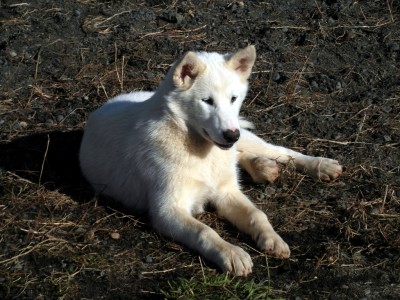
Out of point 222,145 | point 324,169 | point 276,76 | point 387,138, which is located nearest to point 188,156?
point 222,145

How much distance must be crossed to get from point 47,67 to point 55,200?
2.44 metres

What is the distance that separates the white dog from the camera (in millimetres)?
5812

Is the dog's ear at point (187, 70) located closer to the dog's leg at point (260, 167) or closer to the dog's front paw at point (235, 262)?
the dog's leg at point (260, 167)

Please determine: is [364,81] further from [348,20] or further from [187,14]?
[187,14]

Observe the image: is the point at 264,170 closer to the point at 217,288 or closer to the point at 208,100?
the point at 208,100

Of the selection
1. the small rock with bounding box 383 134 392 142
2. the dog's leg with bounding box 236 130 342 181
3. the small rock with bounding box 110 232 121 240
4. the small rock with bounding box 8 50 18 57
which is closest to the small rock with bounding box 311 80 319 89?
the small rock with bounding box 383 134 392 142

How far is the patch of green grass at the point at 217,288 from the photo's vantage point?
5.27 metres

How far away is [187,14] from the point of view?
950 centimetres

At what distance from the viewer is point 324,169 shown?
691cm

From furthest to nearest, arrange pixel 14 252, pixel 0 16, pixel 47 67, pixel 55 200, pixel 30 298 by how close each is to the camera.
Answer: pixel 0 16, pixel 47 67, pixel 55 200, pixel 14 252, pixel 30 298

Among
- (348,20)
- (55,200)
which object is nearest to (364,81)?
(348,20)

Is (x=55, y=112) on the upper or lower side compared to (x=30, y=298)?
lower

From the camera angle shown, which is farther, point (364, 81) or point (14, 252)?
point (364, 81)

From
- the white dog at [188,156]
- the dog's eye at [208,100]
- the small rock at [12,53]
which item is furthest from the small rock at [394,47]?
the small rock at [12,53]
